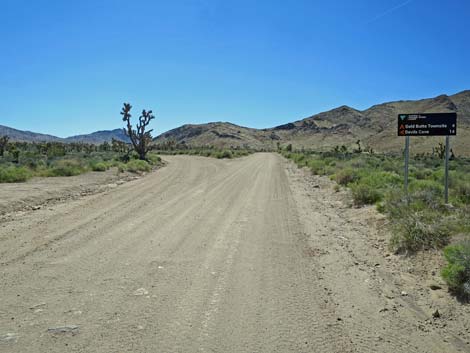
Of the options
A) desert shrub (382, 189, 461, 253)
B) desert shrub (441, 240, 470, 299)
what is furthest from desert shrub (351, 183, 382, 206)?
desert shrub (441, 240, 470, 299)

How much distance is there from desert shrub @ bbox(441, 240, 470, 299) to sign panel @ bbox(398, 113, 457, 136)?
22.4 ft

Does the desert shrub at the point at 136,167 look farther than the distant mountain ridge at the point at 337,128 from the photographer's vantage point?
No

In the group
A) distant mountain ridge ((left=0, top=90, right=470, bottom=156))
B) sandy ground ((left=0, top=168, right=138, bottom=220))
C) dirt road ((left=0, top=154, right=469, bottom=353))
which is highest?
distant mountain ridge ((left=0, top=90, right=470, bottom=156))

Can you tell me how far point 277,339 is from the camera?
14.2 feet

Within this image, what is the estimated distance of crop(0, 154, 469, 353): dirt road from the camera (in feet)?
14.2

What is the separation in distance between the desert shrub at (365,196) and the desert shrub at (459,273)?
659 cm

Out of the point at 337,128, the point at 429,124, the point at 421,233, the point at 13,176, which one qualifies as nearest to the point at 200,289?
the point at 421,233

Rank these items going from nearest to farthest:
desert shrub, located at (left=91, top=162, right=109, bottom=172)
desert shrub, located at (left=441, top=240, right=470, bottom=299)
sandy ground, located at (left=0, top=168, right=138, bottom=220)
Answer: desert shrub, located at (left=441, top=240, right=470, bottom=299) < sandy ground, located at (left=0, top=168, right=138, bottom=220) < desert shrub, located at (left=91, top=162, right=109, bottom=172)

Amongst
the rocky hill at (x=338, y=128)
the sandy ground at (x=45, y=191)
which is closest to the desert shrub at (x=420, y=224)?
the sandy ground at (x=45, y=191)

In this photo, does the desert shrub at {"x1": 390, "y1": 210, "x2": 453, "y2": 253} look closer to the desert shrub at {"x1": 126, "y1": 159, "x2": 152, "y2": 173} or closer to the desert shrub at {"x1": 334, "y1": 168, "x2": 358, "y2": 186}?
the desert shrub at {"x1": 334, "y1": 168, "x2": 358, "y2": 186}

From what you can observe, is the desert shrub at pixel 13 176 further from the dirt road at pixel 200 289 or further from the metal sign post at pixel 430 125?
the metal sign post at pixel 430 125

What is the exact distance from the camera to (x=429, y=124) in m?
12.3

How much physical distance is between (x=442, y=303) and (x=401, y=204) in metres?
5.29

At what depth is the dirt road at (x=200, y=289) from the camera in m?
4.32
